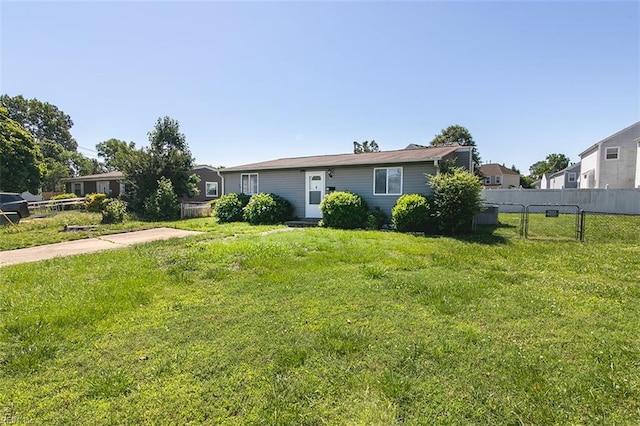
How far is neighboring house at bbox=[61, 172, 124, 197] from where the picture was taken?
27031 millimetres

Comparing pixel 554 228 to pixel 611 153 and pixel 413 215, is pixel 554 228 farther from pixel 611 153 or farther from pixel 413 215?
pixel 611 153

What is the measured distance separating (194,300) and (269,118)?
1526cm

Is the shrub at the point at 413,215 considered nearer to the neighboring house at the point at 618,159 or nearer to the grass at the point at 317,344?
the grass at the point at 317,344

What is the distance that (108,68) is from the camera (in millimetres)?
13453

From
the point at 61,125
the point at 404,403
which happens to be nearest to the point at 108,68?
the point at 404,403

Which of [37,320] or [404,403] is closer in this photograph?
[404,403]

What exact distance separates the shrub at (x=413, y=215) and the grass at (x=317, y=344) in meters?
4.89

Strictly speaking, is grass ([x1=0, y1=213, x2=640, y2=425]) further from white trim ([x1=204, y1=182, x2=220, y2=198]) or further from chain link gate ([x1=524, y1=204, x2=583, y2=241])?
white trim ([x1=204, y1=182, x2=220, y2=198])

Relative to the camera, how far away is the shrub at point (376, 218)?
38.8ft

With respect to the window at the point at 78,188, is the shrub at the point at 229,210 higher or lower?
lower

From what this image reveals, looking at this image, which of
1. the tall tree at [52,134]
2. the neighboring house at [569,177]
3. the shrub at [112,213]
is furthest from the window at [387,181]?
the tall tree at [52,134]

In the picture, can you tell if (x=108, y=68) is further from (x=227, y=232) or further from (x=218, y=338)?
(x=218, y=338)

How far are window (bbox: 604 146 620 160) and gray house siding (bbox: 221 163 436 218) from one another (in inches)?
787

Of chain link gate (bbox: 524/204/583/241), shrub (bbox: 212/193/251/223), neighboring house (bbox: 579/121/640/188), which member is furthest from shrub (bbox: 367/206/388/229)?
neighboring house (bbox: 579/121/640/188)
